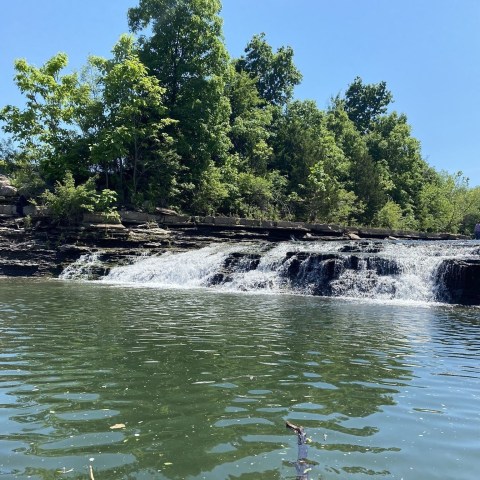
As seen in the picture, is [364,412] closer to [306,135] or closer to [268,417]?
[268,417]

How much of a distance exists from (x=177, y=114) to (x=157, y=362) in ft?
98.5

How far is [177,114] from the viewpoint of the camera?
3441 centimetres

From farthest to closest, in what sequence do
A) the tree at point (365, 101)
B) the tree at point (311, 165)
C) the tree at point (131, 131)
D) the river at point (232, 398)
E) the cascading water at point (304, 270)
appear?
the tree at point (365, 101) → the tree at point (311, 165) → the tree at point (131, 131) → the cascading water at point (304, 270) → the river at point (232, 398)

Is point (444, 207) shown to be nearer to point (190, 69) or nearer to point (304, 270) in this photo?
point (190, 69)

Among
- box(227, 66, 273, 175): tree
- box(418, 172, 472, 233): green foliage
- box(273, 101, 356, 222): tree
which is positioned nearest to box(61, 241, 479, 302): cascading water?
box(273, 101, 356, 222): tree

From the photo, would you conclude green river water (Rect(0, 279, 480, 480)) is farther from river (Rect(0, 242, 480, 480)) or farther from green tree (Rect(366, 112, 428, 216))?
green tree (Rect(366, 112, 428, 216))

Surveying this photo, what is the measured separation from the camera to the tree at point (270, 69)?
56406mm

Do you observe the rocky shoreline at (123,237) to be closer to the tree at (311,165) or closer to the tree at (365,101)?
the tree at (311,165)

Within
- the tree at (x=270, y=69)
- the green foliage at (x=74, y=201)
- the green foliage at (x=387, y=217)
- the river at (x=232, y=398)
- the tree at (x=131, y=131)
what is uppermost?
the tree at (x=270, y=69)

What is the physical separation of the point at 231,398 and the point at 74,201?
2448cm

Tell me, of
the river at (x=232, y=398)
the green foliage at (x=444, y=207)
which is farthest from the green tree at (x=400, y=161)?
the river at (x=232, y=398)

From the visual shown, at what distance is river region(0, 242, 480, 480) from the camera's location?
3.70 meters

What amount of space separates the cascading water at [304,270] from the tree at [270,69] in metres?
36.9

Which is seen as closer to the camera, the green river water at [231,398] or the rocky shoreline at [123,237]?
the green river water at [231,398]
